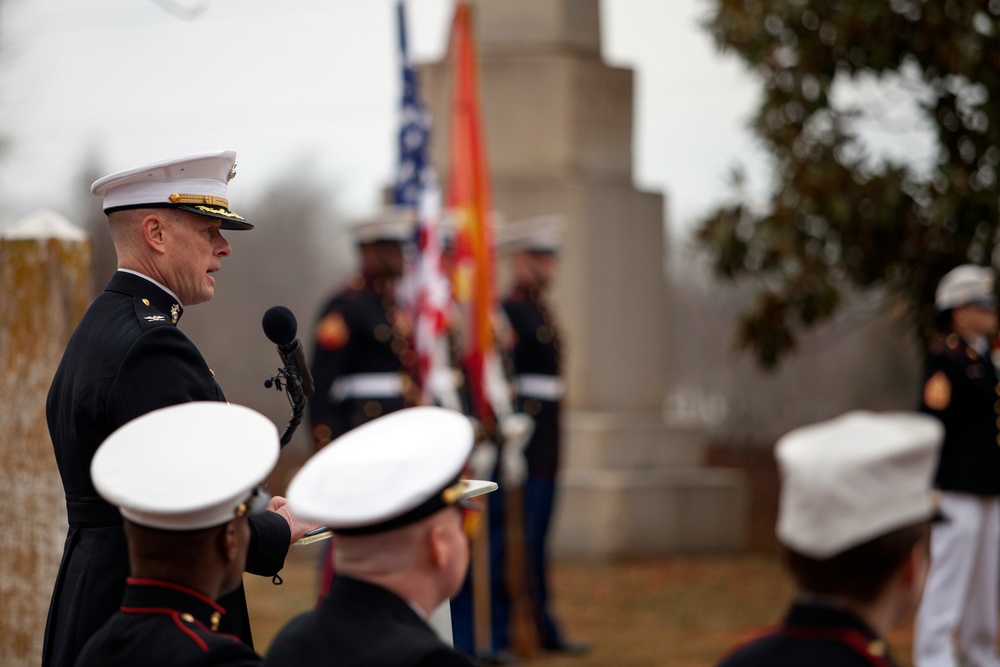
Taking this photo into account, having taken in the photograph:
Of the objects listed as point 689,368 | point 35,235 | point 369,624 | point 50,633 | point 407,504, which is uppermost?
point 35,235

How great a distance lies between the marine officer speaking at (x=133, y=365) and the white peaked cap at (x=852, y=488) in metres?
1.25

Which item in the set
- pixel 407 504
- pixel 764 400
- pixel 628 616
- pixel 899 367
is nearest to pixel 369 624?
pixel 407 504

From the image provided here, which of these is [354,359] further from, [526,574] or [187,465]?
[187,465]

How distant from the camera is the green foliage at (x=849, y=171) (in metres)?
9.68

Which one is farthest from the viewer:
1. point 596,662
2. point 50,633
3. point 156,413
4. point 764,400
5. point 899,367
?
point 764,400

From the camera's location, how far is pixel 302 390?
3.44 meters

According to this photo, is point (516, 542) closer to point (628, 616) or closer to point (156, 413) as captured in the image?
point (628, 616)

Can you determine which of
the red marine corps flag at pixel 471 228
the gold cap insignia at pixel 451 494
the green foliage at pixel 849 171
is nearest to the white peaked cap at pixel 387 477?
the gold cap insignia at pixel 451 494

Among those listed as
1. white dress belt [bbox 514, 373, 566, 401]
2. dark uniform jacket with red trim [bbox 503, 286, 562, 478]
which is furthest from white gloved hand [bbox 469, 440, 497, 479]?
white dress belt [bbox 514, 373, 566, 401]

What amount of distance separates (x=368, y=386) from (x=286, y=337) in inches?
189

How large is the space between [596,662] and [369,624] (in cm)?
618

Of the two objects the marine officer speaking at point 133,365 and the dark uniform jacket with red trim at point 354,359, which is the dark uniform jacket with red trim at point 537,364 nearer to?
the dark uniform jacket with red trim at point 354,359

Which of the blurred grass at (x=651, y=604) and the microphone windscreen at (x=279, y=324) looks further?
the blurred grass at (x=651, y=604)

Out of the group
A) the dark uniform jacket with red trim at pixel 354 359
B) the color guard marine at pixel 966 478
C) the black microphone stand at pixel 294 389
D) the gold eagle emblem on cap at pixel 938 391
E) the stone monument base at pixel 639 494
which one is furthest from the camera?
the stone monument base at pixel 639 494
